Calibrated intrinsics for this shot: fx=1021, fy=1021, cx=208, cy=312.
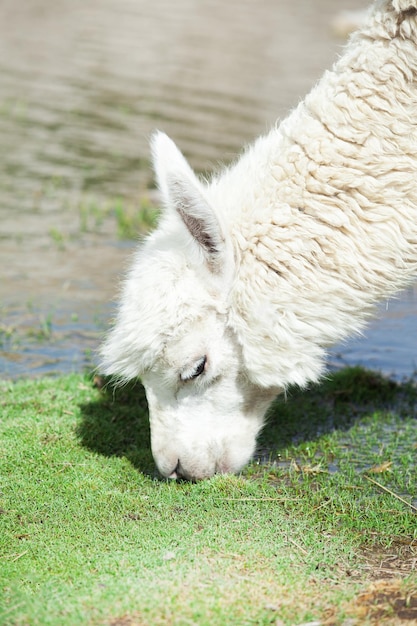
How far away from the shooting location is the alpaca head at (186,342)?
4.29 metres

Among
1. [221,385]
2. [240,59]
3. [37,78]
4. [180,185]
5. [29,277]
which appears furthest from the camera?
[240,59]

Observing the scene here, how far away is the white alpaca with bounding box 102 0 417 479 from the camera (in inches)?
171

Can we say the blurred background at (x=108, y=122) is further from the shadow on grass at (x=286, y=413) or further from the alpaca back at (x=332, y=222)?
the alpaca back at (x=332, y=222)

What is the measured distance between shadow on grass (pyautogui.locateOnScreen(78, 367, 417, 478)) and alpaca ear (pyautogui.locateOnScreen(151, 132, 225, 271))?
136cm

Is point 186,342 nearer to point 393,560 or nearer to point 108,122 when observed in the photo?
point 393,560

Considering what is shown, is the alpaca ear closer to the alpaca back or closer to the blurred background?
the alpaca back

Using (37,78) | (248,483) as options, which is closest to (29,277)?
(248,483)

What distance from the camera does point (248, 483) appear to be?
4867 mm

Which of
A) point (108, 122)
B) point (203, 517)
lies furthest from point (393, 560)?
point (108, 122)

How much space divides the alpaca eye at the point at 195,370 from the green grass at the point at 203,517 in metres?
0.54

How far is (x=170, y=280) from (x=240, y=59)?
15331 millimetres

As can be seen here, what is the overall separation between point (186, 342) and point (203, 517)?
0.77m

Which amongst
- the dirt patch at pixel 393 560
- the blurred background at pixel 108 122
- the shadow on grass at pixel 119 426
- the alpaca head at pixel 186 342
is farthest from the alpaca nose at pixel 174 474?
the blurred background at pixel 108 122

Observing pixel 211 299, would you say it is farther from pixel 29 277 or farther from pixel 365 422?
pixel 29 277
